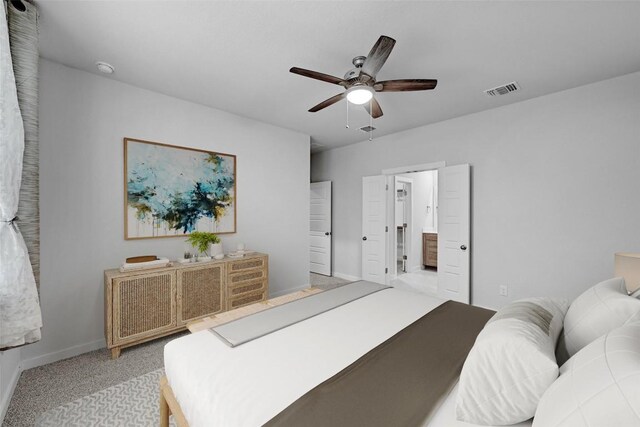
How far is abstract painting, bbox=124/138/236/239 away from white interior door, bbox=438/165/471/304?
2.95 metres

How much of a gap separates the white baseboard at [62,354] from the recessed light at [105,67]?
2.56m

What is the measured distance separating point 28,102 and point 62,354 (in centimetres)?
213

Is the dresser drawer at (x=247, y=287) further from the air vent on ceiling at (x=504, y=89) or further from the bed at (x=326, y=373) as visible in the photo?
the air vent on ceiling at (x=504, y=89)

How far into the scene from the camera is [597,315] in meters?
Answer: 1.01

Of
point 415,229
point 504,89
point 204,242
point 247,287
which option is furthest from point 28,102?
point 415,229

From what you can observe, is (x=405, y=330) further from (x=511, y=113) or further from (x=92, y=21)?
(x=511, y=113)

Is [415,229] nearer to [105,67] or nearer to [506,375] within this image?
[506,375]

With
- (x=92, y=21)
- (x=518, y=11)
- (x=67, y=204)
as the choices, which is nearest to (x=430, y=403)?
(x=518, y=11)

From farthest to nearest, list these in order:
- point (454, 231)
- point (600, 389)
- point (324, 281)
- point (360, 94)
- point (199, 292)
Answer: point (324, 281)
point (454, 231)
point (199, 292)
point (360, 94)
point (600, 389)

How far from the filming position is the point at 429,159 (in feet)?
13.1

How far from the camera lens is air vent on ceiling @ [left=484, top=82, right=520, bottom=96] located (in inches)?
108

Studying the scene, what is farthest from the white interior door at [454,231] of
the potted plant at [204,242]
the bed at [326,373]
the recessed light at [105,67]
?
the recessed light at [105,67]

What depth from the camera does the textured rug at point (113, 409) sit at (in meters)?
1.65

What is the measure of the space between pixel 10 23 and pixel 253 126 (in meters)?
2.35
